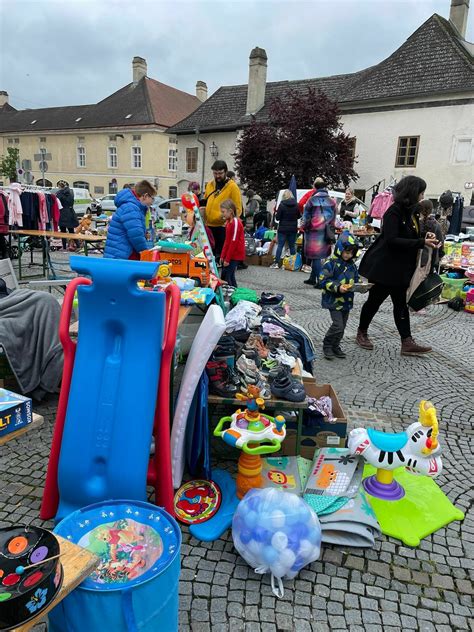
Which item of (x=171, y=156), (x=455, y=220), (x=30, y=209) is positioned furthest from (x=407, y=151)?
(x=171, y=156)

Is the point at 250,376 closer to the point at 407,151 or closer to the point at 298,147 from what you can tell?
the point at 298,147

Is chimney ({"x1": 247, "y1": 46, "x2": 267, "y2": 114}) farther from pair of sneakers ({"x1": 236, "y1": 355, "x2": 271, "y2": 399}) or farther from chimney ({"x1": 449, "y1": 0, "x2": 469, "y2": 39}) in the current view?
pair of sneakers ({"x1": 236, "y1": 355, "x2": 271, "y2": 399})

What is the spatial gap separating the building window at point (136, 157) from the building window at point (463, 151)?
23.9 m

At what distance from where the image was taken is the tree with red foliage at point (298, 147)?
20.2 m

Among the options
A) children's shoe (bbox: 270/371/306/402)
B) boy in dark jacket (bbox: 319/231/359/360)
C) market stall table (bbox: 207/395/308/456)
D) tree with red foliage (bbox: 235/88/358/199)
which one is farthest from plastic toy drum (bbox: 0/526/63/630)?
tree with red foliage (bbox: 235/88/358/199)

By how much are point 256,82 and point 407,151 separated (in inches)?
413

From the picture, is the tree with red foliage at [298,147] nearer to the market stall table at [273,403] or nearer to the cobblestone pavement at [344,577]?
the cobblestone pavement at [344,577]

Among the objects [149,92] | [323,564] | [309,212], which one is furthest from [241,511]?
[149,92]

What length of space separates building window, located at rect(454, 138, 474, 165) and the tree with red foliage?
14.3 ft

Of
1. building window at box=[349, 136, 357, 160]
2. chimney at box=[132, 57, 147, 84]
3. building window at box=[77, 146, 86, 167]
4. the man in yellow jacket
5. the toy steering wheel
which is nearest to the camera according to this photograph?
the toy steering wheel

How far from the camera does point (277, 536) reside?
2148 mm

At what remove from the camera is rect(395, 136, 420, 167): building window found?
20.7m

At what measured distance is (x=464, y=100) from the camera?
62.9 ft

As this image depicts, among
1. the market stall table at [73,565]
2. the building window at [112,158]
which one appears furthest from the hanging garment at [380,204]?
the building window at [112,158]
